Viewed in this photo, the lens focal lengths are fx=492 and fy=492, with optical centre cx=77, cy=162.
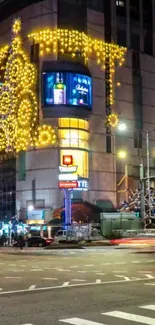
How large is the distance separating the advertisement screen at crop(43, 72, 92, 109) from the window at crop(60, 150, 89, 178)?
569 centimetres

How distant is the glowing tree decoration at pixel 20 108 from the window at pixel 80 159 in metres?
2.15

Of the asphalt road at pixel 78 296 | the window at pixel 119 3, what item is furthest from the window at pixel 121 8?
the asphalt road at pixel 78 296

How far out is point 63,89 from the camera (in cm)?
5719

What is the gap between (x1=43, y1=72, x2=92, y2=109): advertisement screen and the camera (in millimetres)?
57312

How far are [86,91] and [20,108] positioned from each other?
815 centimetres

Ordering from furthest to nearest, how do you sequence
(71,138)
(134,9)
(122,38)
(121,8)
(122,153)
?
(134,9) < (121,8) < (122,38) < (122,153) < (71,138)

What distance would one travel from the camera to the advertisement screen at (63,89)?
188 ft

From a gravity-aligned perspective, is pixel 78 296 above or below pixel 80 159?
below

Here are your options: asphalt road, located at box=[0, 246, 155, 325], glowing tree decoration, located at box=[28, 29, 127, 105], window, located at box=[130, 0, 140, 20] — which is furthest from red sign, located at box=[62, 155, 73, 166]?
asphalt road, located at box=[0, 246, 155, 325]

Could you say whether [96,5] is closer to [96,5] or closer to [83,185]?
[96,5]

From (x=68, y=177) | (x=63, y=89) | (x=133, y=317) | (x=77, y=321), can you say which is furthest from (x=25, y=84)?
(x=77, y=321)

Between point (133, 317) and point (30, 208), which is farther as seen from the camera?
point (30, 208)

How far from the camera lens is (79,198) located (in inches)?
2307

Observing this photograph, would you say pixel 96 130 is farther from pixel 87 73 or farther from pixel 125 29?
pixel 125 29
